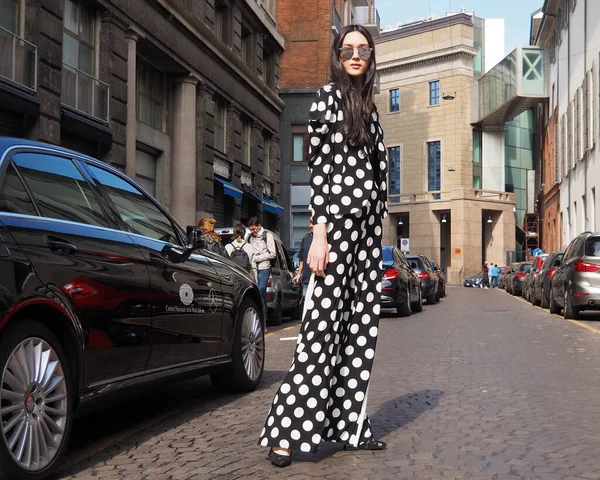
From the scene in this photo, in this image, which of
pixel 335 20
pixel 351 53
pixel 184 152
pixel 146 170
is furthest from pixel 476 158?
pixel 351 53

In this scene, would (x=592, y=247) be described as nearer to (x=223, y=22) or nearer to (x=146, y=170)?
(x=146, y=170)

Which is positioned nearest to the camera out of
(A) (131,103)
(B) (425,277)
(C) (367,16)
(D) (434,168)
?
(A) (131,103)

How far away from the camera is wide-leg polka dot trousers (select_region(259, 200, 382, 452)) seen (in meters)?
3.95

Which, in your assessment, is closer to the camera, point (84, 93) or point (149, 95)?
point (84, 93)

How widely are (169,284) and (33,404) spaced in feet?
4.85

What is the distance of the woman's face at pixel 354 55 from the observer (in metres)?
Answer: 4.14

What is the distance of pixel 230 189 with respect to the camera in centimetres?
2606

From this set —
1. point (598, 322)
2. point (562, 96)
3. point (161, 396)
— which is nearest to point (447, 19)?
point (562, 96)

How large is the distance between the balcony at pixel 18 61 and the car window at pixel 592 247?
34.3ft

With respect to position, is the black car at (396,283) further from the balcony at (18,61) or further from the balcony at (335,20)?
the balcony at (335,20)

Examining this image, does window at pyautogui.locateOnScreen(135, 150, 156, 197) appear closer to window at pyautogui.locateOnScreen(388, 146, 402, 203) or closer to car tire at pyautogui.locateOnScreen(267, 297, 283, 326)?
car tire at pyautogui.locateOnScreen(267, 297, 283, 326)

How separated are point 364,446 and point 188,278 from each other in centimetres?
165

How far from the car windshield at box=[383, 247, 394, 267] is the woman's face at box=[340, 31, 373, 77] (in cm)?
1247

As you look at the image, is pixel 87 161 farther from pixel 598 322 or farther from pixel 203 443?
pixel 598 322
